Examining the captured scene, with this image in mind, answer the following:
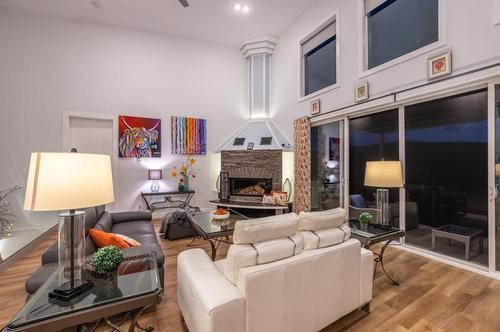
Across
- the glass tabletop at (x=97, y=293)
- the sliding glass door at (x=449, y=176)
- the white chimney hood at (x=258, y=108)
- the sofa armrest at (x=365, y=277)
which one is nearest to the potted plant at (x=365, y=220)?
the sofa armrest at (x=365, y=277)

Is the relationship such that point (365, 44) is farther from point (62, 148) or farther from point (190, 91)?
point (62, 148)

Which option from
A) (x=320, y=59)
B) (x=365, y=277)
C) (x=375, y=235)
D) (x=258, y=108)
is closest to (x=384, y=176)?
(x=375, y=235)

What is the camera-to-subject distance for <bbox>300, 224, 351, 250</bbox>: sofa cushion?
1737 millimetres

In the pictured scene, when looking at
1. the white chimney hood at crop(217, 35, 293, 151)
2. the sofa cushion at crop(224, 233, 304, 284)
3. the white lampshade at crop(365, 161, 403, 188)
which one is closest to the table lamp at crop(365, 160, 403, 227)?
the white lampshade at crop(365, 161, 403, 188)

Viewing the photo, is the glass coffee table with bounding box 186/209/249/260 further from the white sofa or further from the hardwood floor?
the white sofa

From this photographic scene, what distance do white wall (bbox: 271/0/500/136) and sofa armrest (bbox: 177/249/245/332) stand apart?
11.5ft

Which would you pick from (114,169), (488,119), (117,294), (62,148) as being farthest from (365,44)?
(62,148)

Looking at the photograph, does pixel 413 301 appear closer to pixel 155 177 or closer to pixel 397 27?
pixel 397 27

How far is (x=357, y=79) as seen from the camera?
4008 millimetres

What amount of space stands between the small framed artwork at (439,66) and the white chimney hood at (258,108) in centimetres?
308

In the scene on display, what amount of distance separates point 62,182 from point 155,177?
179 inches

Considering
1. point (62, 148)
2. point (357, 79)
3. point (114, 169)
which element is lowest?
point (114, 169)

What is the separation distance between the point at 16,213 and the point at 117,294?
491cm

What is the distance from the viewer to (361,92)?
390 centimetres
